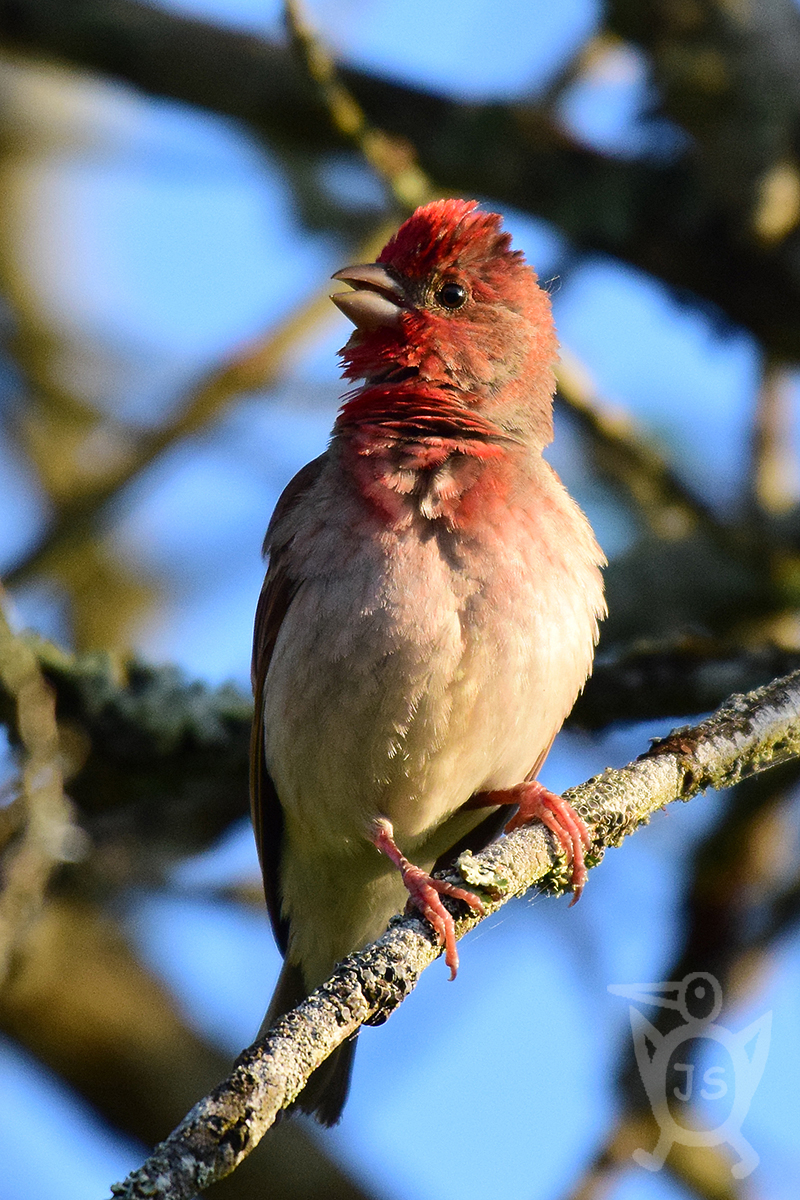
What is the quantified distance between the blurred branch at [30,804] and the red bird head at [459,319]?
184cm

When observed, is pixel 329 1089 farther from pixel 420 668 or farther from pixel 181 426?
pixel 181 426

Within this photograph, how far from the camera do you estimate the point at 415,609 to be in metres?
4.82

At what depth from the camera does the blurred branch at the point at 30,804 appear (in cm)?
481

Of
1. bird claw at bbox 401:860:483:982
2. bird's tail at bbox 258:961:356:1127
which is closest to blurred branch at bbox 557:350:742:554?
bird's tail at bbox 258:961:356:1127

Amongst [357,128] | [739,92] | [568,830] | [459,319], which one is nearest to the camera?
[568,830]

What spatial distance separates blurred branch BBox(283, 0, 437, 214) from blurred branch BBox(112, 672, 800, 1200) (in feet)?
11.7

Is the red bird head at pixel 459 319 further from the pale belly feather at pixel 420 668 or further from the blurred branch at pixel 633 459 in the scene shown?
the blurred branch at pixel 633 459

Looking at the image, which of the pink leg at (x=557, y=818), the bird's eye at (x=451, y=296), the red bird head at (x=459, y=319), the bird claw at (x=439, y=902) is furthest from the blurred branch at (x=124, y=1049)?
the bird's eye at (x=451, y=296)

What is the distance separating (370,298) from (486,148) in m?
1.78

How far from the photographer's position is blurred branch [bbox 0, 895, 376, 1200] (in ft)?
21.2

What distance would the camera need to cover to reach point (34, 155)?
1040 cm

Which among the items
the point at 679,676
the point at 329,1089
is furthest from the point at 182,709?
the point at 679,676

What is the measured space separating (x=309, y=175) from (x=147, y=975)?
480 cm

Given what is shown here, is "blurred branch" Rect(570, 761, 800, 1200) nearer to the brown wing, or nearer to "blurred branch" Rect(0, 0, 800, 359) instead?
the brown wing
